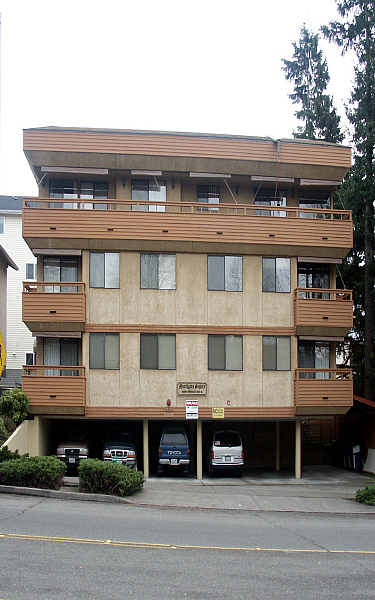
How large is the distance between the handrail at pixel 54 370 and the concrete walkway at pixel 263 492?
4.53 meters

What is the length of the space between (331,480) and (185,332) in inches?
332

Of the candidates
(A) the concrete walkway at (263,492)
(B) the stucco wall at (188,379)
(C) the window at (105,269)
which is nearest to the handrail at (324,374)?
(B) the stucco wall at (188,379)

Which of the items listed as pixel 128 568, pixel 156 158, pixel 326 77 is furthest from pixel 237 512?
pixel 326 77

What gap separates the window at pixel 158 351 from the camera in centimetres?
2717

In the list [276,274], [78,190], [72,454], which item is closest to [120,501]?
[72,454]

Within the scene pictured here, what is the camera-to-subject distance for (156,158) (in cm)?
2747

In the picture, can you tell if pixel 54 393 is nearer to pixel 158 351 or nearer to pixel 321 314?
pixel 158 351

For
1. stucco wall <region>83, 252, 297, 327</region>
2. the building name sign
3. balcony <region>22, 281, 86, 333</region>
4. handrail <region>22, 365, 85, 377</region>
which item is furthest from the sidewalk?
stucco wall <region>83, 252, 297, 327</region>

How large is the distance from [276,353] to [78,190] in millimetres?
10685

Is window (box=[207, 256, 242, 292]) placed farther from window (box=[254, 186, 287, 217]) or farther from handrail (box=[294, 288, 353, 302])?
window (box=[254, 186, 287, 217])

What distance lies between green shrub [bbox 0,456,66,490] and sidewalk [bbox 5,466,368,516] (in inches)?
13.9

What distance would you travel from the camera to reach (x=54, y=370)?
27406 millimetres

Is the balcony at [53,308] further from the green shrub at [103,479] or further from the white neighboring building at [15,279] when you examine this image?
the white neighboring building at [15,279]

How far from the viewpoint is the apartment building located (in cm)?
2670
